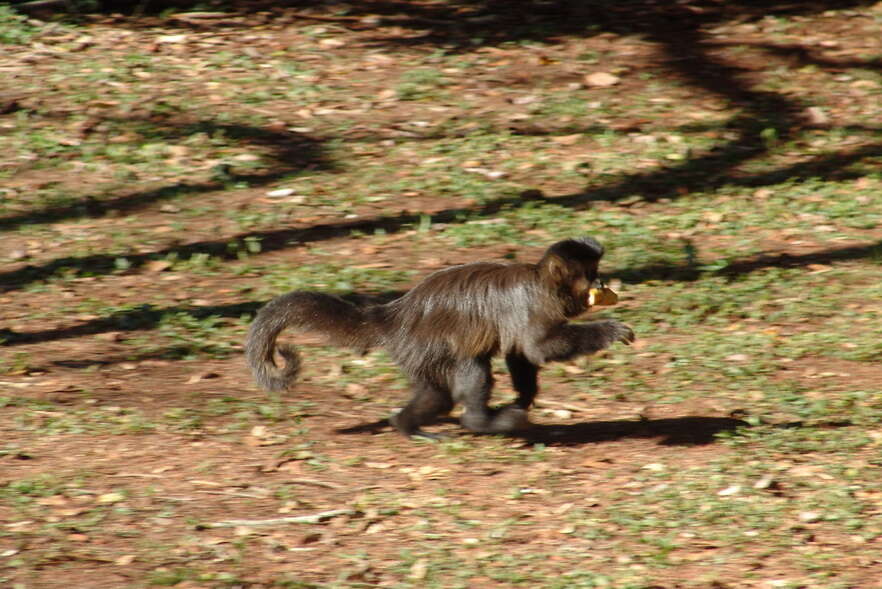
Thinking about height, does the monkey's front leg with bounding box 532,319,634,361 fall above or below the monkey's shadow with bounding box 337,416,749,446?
above

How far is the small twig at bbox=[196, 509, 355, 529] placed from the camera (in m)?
6.25

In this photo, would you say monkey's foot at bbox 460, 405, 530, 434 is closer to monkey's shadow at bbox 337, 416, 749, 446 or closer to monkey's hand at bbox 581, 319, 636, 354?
monkey's shadow at bbox 337, 416, 749, 446

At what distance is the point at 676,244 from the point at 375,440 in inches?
170

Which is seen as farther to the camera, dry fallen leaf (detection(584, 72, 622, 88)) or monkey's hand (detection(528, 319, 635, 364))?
dry fallen leaf (detection(584, 72, 622, 88))

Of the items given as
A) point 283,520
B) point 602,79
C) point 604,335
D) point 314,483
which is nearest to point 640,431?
point 604,335

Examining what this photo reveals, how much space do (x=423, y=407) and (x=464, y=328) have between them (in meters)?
0.50

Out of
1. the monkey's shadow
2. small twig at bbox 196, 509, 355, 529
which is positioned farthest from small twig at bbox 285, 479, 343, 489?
the monkey's shadow

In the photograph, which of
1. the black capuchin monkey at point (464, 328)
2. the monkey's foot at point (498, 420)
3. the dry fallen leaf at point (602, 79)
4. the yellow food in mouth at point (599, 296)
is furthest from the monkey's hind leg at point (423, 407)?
the dry fallen leaf at point (602, 79)

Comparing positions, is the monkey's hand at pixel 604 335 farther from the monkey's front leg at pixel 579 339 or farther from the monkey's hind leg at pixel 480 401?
the monkey's hind leg at pixel 480 401

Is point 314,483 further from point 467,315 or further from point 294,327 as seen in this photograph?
point 467,315

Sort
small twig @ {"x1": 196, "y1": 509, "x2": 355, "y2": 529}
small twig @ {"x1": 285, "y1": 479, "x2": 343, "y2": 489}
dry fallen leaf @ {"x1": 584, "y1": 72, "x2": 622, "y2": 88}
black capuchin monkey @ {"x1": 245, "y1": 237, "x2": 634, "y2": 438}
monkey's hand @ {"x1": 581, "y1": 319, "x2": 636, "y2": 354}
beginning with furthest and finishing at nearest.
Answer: dry fallen leaf @ {"x1": 584, "y1": 72, "x2": 622, "y2": 88}, black capuchin monkey @ {"x1": 245, "y1": 237, "x2": 634, "y2": 438}, monkey's hand @ {"x1": 581, "y1": 319, "x2": 636, "y2": 354}, small twig @ {"x1": 285, "y1": 479, "x2": 343, "y2": 489}, small twig @ {"x1": 196, "y1": 509, "x2": 355, "y2": 529}

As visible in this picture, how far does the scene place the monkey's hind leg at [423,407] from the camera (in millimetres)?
7168

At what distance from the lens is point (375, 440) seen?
24.3 ft

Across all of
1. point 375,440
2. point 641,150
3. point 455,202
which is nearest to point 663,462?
point 375,440
